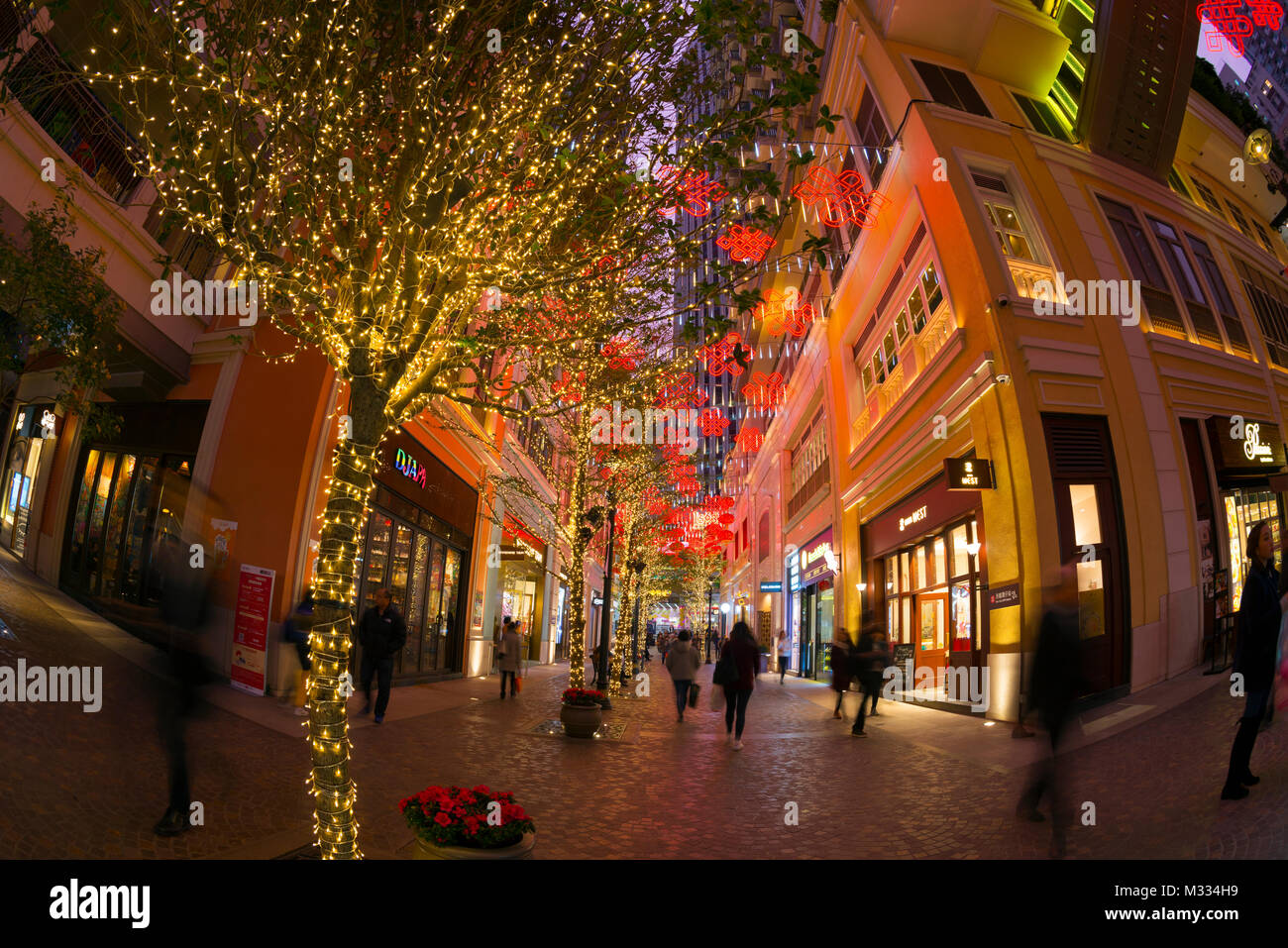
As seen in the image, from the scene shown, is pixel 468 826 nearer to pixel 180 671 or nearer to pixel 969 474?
pixel 180 671

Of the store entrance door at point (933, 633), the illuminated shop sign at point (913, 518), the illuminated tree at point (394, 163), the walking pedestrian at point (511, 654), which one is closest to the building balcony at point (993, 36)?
the illuminated shop sign at point (913, 518)

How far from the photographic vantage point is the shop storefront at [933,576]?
11.4 metres

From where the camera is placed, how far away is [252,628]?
33.6 ft

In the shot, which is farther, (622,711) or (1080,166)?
(622,711)

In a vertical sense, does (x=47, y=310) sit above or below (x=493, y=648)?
above

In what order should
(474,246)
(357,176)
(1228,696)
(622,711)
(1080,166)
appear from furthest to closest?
(622,711) → (1080,166) → (1228,696) → (357,176) → (474,246)

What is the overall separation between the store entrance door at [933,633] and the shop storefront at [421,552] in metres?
12.0

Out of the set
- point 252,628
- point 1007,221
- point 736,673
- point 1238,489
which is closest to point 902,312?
point 1007,221

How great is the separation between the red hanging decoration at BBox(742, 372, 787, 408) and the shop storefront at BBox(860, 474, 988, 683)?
13.5 m

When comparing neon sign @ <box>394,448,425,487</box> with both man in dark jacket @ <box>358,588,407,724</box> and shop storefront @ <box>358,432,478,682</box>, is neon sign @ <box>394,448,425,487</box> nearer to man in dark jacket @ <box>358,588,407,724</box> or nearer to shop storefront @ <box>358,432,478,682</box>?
shop storefront @ <box>358,432,478,682</box>

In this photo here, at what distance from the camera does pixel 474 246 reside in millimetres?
4684
